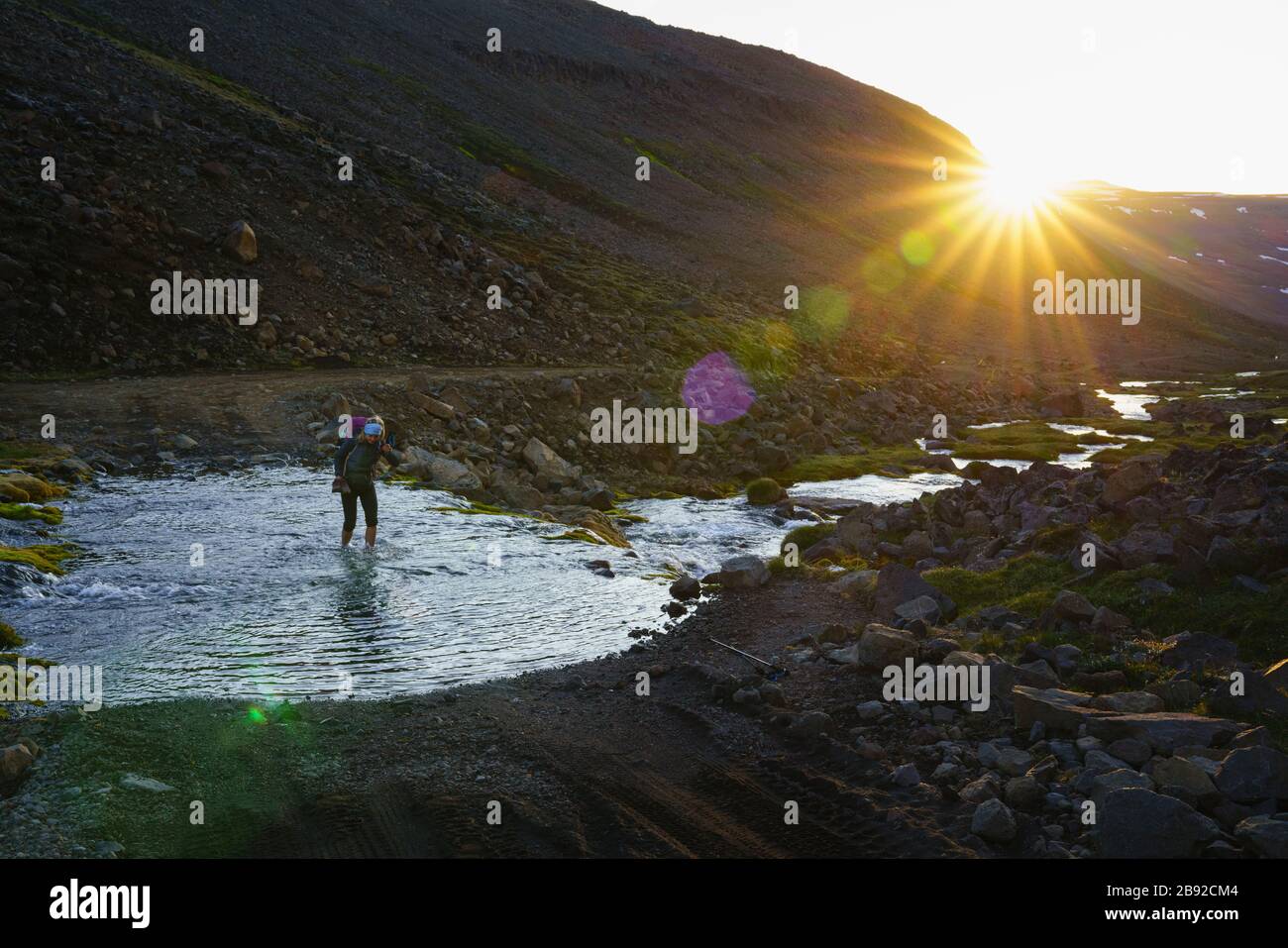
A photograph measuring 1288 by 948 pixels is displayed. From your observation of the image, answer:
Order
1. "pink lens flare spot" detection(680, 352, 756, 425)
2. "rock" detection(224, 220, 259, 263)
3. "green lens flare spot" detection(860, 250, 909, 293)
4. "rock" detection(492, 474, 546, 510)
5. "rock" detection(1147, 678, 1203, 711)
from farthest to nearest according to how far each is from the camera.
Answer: "green lens flare spot" detection(860, 250, 909, 293) < "pink lens flare spot" detection(680, 352, 756, 425) < "rock" detection(224, 220, 259, 263) < "rock" detection(492, 474, 546, 510) < "rock" detection(1147, 678, 1203, 711)

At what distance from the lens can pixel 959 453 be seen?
50625 mm

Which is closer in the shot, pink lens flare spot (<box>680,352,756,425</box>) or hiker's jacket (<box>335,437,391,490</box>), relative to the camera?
hiker's jacket (<box>335,437,391,490</box>)

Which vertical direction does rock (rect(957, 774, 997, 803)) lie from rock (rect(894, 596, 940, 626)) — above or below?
below

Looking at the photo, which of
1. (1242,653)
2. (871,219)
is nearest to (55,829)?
(1242,653)

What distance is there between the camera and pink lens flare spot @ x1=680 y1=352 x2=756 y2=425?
46.1m

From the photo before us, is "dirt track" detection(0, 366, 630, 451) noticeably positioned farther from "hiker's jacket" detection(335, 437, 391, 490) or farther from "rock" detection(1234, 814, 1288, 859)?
"rock" detection(1234, 814, 1288, 859)

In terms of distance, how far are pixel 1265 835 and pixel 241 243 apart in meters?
A: 46.3

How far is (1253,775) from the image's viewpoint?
34.2ft

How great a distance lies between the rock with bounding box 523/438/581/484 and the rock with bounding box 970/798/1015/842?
23900 mm

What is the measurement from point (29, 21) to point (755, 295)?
53.5 meters

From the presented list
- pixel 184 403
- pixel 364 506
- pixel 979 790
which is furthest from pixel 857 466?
pixel 979 790

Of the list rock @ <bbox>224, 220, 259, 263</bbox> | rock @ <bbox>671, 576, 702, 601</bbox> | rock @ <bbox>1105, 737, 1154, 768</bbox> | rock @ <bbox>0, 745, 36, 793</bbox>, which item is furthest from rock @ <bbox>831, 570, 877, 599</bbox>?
rock @ <bbox>224, 220, 259, 263</bbox>

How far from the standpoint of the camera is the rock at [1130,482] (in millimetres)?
23453

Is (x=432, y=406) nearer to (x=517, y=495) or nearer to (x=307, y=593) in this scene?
(x=517, y=495)
